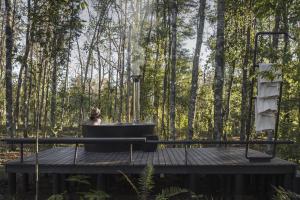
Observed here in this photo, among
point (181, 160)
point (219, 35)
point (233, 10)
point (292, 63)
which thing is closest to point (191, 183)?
point (181, 160)

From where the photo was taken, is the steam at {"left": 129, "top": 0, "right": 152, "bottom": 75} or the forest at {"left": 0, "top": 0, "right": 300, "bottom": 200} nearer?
the forest at {"left": 0, "top": 0, "right": 300, "bottom": 200}

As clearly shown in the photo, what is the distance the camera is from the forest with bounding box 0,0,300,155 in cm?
1551

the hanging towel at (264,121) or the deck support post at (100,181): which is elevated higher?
the hanging towel at (264,121)

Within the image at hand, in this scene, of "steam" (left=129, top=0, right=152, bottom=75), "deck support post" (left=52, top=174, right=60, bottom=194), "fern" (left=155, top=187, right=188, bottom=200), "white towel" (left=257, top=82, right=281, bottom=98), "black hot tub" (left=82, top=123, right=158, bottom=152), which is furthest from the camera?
"steam" (left=129, top=0, right=152, bottom=75)

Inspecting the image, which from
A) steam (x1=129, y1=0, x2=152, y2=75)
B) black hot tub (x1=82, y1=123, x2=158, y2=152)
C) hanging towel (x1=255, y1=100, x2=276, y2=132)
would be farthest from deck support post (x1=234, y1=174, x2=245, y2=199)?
steam (x1=129, y1=0, x2=152, y2=75)

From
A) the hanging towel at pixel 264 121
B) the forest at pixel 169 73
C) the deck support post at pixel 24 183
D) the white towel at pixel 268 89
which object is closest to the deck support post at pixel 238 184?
the forest at pixel 169 73

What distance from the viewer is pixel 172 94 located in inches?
752

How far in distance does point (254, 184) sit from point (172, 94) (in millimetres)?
9440

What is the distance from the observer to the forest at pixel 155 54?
15508mm

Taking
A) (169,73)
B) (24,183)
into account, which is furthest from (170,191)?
(169,73)

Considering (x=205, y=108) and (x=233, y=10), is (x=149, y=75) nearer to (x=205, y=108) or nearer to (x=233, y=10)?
(x=205, y=108)

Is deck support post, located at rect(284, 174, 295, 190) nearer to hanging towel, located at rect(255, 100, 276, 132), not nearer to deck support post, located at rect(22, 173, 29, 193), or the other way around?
hanging towel, located at rect(255, 100, 276, 132)

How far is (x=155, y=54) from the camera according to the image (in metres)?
29.1

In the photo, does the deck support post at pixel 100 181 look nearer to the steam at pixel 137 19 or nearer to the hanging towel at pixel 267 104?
the hanging towel at pixel 267 104
